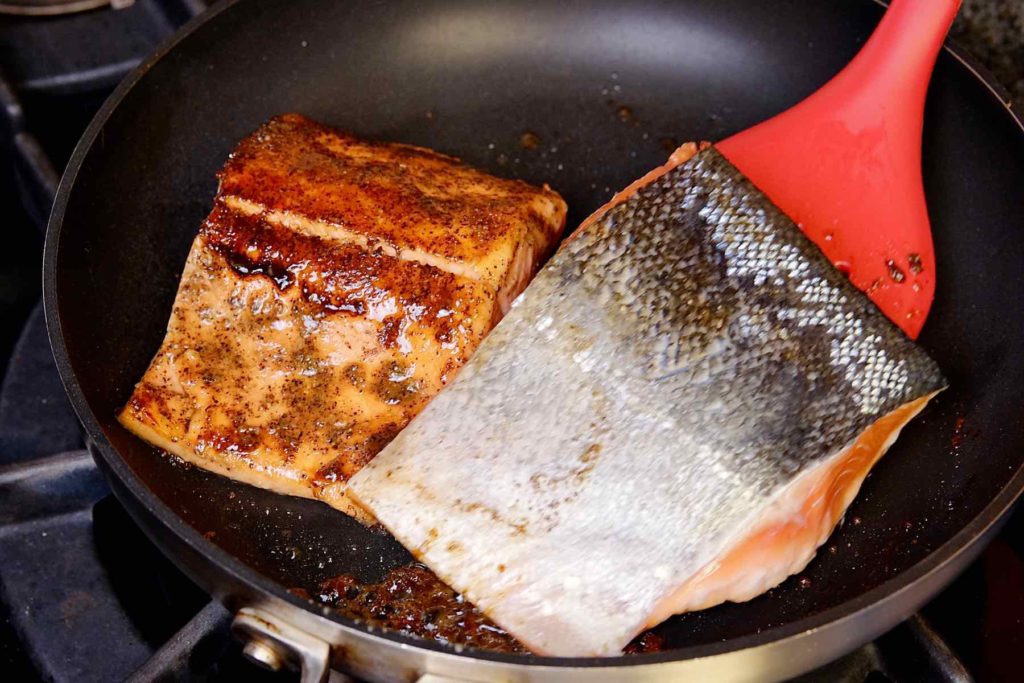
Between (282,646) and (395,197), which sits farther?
(395,197)

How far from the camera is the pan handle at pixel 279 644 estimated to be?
1053 mm

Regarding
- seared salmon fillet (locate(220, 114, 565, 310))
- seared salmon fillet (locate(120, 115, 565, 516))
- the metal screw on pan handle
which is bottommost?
the metal screw on pan handle

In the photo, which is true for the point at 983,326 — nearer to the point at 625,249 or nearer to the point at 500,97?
the point at 625,249

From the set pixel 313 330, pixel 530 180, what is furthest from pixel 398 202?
pixel 530 180

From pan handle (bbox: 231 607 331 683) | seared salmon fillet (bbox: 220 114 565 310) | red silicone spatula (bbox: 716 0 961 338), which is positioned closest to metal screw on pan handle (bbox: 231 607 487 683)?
pan handle (bbox: 231 607 331 683)

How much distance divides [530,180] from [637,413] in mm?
649

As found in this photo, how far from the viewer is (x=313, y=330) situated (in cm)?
143

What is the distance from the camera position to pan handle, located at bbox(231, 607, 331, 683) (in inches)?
41.4

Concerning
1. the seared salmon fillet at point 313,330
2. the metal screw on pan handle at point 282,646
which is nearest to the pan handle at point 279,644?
the metal screw on pan handle at point 282,646

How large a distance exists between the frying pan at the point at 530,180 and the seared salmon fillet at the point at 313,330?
9 cm

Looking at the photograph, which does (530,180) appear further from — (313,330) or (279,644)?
(279,644)

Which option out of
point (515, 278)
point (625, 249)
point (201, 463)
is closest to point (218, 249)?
point (201, 463)

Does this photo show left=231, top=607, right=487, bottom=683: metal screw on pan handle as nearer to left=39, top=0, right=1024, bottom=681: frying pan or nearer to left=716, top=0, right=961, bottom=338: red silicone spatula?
left=39, top=0, right=1024, bottom=681: frying pan

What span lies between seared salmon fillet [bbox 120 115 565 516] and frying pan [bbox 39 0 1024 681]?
0.09 metres
